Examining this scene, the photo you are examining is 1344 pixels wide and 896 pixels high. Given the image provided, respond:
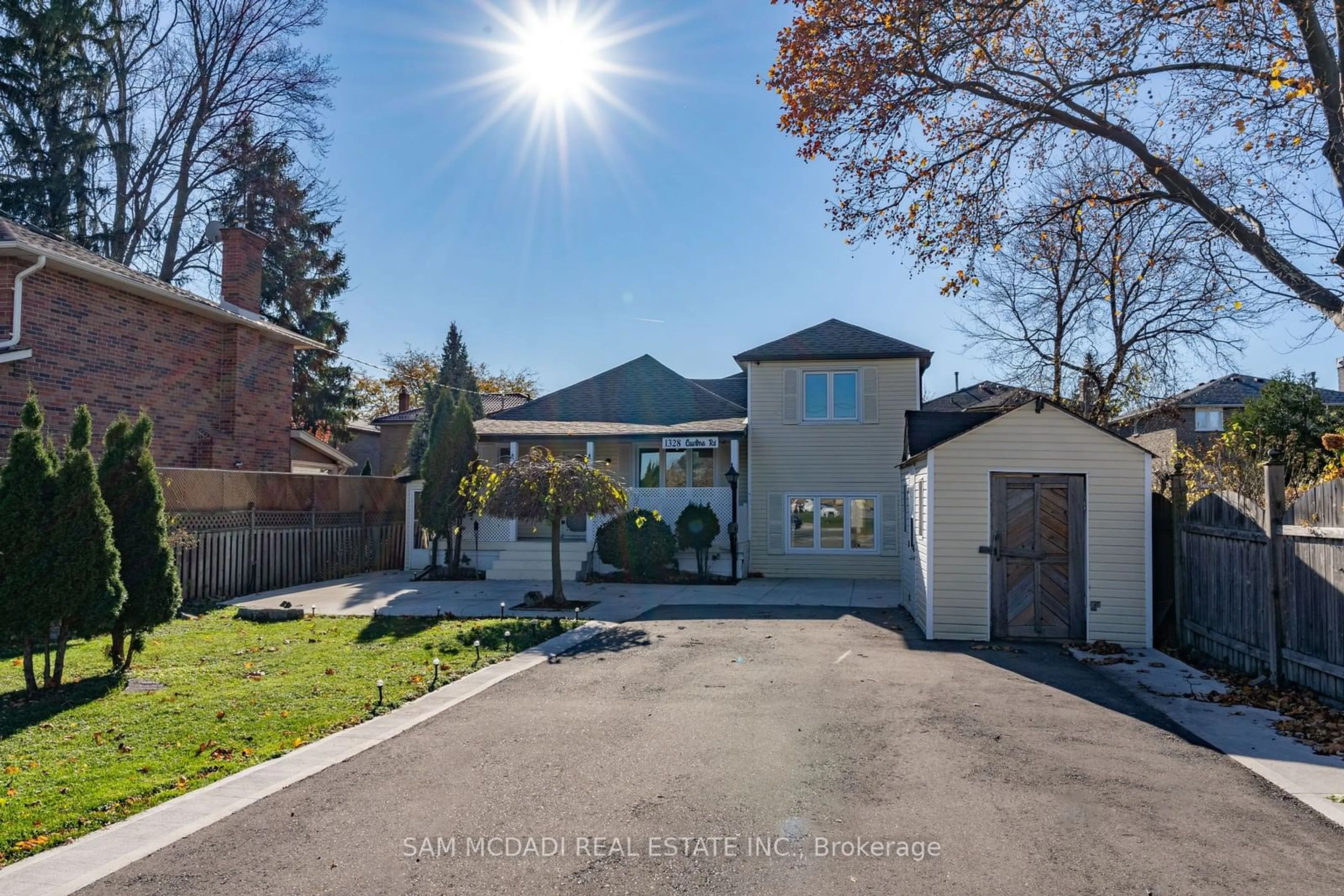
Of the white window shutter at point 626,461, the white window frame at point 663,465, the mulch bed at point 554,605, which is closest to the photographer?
the mulch bed at point 554,605

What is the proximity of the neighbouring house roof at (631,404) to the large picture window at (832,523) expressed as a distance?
307cm

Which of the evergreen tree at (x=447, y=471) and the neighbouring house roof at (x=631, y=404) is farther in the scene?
the neighbouring house roof at (x=631, y=404)

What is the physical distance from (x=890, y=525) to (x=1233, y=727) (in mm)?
13387

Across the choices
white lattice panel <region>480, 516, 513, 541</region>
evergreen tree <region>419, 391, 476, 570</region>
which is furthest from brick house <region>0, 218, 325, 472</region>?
white lattice panel <region>480, 516, 513, 541</region>

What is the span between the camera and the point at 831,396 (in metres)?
20.8

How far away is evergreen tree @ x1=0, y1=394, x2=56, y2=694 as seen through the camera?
7.25 metres

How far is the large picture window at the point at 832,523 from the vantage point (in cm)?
2038

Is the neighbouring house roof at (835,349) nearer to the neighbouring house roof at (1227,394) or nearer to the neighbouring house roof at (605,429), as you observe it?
the neighbouring house roof at (605,429)

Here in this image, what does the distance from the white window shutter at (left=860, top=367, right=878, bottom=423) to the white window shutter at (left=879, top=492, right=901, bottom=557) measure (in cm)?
185

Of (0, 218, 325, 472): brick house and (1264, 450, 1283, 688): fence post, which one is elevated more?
(0, 218, 325, 472): brick house

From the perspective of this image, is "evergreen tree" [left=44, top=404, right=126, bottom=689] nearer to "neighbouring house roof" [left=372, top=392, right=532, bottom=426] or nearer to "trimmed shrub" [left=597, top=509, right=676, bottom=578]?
"trimmed shrub" [left=597, top=509, right=676, bottom=578]

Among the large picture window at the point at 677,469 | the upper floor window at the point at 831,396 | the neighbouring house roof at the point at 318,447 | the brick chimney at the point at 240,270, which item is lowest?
the large picture window at the point at 677,469

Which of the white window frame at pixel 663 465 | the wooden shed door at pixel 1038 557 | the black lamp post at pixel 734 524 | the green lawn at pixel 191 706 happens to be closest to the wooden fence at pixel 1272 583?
the wooden shed door at pixel 1038 557

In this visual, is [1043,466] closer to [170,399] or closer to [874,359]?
[874,359]
